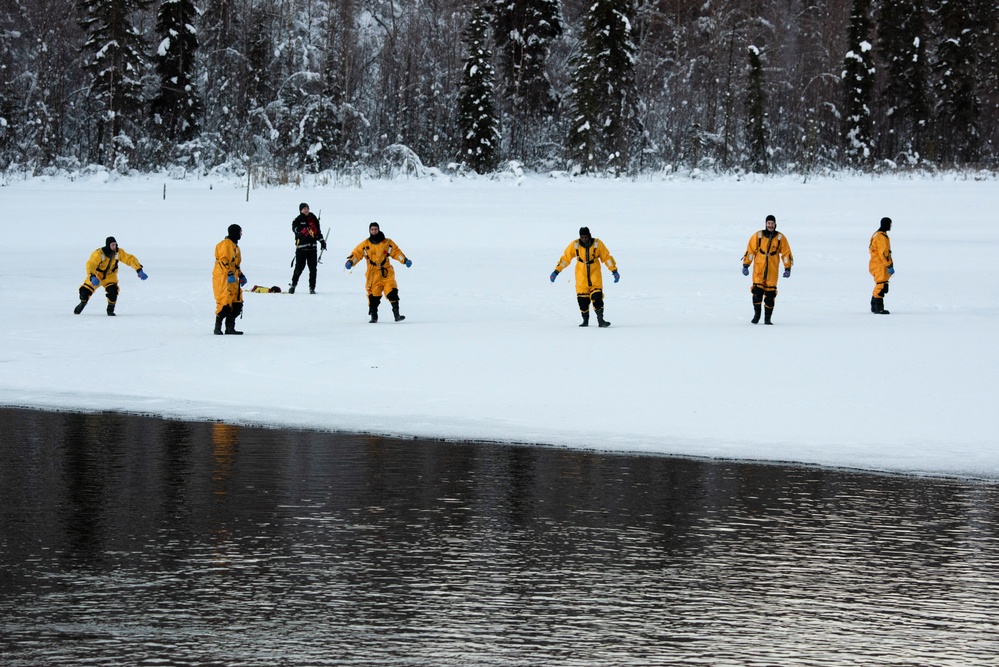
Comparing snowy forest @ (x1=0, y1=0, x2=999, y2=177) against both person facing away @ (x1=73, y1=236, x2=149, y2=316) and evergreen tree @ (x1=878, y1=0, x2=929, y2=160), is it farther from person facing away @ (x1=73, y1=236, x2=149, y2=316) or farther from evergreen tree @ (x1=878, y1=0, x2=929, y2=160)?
person facing away @ (x1=73, y1=236, x2=149, y2=316)

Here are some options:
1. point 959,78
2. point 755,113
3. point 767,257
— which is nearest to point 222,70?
point 755,113

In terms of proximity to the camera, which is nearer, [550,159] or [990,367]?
[990,367]

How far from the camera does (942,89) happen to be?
63469mm

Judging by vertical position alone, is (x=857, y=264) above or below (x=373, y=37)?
below

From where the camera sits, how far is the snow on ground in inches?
432

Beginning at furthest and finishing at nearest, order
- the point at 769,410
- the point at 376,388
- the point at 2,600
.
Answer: the point at 376,388
the point at 769,410
the point at 2,600

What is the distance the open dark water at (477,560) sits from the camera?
198 inches

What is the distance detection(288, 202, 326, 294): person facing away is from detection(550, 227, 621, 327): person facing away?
5642 mm

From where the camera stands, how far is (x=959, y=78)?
62.8 m

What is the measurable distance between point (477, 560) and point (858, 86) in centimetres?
5703

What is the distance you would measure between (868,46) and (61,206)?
35595 mm

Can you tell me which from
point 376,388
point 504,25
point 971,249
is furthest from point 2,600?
point 504,25

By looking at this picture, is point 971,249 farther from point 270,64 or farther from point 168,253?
point 270,64

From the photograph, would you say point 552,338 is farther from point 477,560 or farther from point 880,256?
point 477,560
